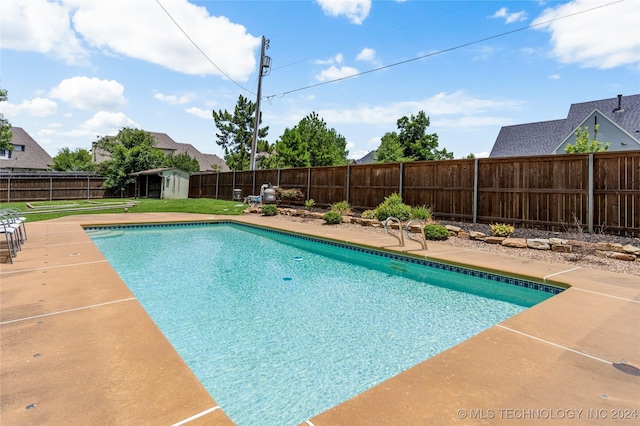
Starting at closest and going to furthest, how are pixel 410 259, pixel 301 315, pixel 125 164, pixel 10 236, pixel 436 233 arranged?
1. pixel 301 315
2. pixel 10 236
3. pixel 410 259
4. pixel 436 233
5. pixel 125 164

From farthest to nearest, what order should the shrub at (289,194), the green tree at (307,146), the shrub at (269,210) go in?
the green tree at (307,146) → the shrub at (289,194) → the shrub at (269,210)

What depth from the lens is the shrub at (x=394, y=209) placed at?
9.19 m

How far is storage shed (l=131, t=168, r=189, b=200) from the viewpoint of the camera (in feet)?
70.9

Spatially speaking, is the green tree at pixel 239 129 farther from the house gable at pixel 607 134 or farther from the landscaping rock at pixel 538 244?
the landscaping rock at pixel 538 244

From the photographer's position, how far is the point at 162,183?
21672mm

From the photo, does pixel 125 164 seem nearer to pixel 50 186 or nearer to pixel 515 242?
pixel 50 186

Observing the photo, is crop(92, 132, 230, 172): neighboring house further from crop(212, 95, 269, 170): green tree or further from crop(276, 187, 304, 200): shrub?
crop(276, 187, 304, 200): shrub

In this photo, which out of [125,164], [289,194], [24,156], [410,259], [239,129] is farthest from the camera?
[24,156]

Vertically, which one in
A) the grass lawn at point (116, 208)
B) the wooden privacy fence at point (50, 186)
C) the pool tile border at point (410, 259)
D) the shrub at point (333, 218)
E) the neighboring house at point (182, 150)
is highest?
the neighboring house at point (182, 150)

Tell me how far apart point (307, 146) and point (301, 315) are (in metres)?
26.5

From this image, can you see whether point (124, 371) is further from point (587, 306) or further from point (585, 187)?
point (585, 187)

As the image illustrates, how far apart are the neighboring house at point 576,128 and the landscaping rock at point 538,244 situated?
56.5 feet

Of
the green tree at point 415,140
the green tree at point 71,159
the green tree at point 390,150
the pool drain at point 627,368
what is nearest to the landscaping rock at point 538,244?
the pool drain at point 627,368

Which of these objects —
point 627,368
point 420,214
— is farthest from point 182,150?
point 627,368
